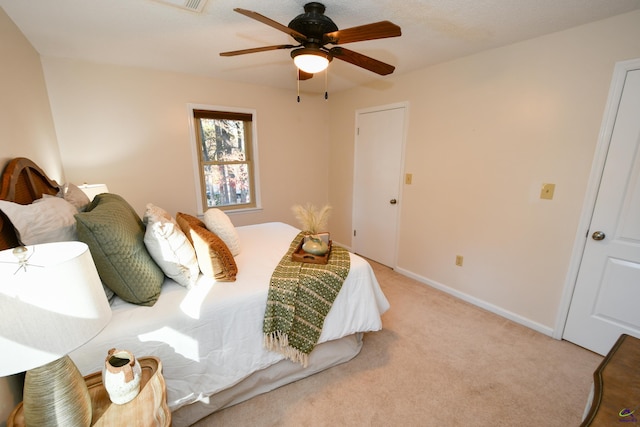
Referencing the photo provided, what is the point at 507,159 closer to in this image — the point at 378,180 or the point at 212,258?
the point at 378,180

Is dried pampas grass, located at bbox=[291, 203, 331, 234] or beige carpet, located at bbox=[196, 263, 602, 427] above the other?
dried pampas grass, located at bbox=[291, 203, 331, 234]

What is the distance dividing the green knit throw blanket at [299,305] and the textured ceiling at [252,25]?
1629 millimetres

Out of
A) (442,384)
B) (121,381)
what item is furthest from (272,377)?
(442,384)

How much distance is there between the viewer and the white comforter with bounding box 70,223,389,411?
1222 mm

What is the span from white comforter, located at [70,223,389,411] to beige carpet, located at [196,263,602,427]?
0.99ft

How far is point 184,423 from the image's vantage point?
4.66ft

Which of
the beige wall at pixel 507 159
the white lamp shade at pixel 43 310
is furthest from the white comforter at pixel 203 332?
the beige wall at pixel 507 159

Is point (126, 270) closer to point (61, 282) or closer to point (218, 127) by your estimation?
point (61, 282)

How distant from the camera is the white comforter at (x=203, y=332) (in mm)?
1222

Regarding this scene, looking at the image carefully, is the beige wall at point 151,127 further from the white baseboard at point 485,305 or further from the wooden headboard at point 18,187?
the white baseboard at point 485,305

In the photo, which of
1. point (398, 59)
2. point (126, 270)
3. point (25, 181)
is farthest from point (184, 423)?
point (398, 59)

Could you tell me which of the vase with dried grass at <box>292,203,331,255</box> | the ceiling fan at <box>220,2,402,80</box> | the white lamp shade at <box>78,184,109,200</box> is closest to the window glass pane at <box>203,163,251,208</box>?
the white lamp shade at <box>78,184,109,200</box>

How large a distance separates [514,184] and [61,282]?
2.84 m

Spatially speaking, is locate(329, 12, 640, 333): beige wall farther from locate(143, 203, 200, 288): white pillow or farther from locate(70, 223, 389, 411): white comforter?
locate(143, 203, 200, 288): white pillow
